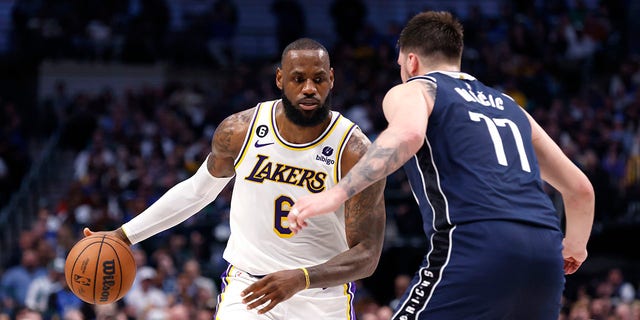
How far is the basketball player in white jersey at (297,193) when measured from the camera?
5789mm

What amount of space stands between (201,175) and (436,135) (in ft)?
7.33

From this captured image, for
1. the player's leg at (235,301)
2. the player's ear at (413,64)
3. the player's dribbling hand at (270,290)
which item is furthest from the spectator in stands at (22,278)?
the player's ear at (413,64)

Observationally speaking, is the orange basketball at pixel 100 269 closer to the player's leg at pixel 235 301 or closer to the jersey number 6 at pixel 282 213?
the player's leg at pixel 235 301

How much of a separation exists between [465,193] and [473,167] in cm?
13

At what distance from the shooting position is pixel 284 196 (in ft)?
19.5

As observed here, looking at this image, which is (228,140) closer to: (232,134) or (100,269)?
(232,134)

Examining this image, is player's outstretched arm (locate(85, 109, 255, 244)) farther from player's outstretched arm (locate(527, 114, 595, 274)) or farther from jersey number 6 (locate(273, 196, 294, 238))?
player's outstretched arm (locate(527, 114, 595, 274))

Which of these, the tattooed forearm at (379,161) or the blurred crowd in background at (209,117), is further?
the blurred crowd in background at (209,117)

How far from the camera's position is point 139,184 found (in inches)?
627

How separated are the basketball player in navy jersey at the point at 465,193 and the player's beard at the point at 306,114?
3.58 ft

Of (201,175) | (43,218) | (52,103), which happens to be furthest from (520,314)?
(52,103)

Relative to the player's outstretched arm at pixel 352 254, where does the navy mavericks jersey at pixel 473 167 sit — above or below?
above

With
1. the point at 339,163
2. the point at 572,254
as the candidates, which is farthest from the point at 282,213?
the point at 572,254

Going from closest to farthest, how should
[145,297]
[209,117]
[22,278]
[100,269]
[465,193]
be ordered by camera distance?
[465,193] < [100,269] < [145,297] < [22,278] < [209,117]
